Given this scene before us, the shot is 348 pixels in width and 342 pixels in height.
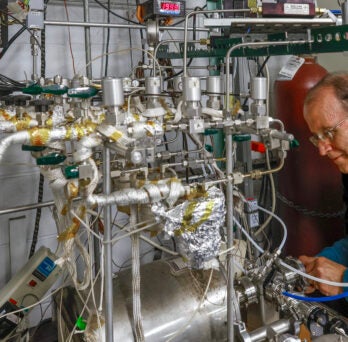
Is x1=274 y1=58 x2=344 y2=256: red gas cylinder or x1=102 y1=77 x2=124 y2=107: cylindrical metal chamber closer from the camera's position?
x1=102 y1=77 x2=124 y2=107: cylindrical metal chamber

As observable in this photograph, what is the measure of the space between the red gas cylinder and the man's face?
631 millimetres

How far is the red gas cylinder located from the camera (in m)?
2.08

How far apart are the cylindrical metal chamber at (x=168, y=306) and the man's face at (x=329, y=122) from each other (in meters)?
0.58

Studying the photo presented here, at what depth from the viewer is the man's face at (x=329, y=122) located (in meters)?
1.39

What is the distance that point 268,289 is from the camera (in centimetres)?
126

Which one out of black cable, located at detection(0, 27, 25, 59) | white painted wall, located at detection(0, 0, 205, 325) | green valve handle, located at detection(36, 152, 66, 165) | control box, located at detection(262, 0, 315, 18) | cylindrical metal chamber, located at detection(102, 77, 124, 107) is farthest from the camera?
white painted wall, located at detection(0, 0, 205, 325)

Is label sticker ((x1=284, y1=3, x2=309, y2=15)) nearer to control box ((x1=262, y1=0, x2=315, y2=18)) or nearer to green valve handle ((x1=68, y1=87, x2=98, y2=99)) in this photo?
control box ((x1=262, y1=0, x2=315, y2=18))

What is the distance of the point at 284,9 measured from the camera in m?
1.37

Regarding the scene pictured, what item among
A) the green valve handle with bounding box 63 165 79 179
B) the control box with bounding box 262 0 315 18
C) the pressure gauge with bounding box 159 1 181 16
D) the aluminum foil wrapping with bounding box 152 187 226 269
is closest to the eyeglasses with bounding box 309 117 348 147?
the control box with bounding box 262 0 315 18

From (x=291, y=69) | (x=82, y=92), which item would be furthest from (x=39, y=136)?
(x=291, y=69)

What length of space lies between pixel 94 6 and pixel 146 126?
1487mm

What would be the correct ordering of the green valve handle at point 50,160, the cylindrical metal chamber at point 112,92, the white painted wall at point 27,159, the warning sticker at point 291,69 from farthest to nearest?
the white painted wall at point 27,159 < the warning sticker at point 291,69 < the green valve handle at point 50,160 < the cylindrical metal chamber at point 112,92

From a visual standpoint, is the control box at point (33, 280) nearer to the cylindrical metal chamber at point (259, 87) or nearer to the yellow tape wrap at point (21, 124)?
the yellow tape wrap at point (21, 124)

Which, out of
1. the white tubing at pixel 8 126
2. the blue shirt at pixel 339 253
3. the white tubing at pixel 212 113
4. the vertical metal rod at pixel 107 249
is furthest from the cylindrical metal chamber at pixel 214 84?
the blue shirt at pixel 339 253
